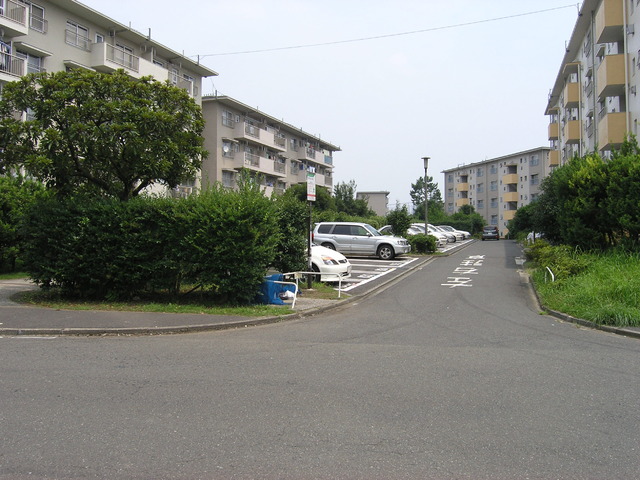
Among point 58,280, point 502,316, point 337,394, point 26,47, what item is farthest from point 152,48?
point 337,394

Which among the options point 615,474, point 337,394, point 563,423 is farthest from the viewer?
point 337,394

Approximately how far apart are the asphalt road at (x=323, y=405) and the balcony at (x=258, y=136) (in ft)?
120

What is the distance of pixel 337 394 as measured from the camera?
17.6ft

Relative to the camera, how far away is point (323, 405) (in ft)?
16.4

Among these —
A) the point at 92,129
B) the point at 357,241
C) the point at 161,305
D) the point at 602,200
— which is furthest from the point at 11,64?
the point at 602,200

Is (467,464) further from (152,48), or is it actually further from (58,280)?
(152,48)

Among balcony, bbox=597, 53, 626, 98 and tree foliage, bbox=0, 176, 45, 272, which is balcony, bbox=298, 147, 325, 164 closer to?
balcony, bbox=597, 53, 626, 98

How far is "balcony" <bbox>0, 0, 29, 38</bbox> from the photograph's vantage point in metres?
23.5

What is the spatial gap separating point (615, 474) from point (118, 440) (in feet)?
12.1

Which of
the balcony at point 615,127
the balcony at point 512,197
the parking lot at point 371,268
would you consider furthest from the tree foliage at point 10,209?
the balcony at point 512,197

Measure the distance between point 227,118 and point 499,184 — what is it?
169 feet

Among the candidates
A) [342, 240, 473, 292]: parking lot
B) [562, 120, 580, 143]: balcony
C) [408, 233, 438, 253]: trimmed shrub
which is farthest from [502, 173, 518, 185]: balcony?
[342, 240, 473, 292]: parking lot

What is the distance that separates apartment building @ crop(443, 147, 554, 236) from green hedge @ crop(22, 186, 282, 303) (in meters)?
62.1

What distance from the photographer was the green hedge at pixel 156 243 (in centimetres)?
1098
